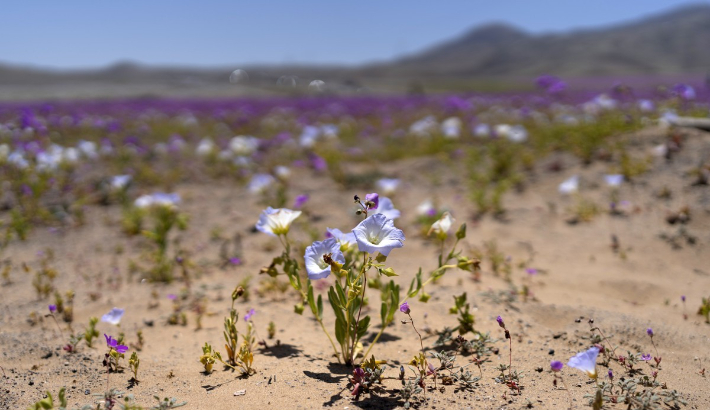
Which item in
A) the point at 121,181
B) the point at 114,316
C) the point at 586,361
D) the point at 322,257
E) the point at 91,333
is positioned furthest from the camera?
the point at 121,181

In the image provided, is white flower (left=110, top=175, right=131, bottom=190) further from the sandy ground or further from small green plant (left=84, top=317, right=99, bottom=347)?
small green plant (left=84, top=317, right=99, bottom=347)

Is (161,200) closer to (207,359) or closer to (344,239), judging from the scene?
(207,359)

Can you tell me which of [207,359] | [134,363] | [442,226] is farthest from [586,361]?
[134,363]

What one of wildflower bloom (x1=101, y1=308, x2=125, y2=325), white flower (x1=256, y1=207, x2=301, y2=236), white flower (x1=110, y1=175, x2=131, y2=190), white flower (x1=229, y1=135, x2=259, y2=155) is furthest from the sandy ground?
white flower (x1=229, y1=135, x2=259, y2=155)

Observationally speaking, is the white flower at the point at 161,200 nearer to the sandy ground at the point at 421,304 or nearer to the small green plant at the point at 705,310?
the sandy ground at the point at 421,304

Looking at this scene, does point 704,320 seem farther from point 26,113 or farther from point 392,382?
point 26,113

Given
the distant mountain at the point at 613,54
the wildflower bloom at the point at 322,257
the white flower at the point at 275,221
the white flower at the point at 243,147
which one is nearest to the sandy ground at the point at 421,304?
the wildflower bloom at the point at 322,257

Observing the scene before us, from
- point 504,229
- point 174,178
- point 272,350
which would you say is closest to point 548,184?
point 504,229
